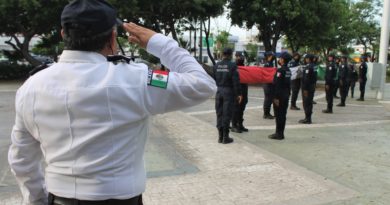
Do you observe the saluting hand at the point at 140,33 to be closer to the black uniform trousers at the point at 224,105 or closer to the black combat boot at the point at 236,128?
the black uniform trousers at the point at 224,105

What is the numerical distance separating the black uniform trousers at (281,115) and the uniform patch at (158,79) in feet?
23.3

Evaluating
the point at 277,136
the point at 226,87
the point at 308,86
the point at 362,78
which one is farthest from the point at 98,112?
the point at 362,78

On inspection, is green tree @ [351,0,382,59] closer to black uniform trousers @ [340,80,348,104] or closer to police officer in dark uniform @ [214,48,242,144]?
black uniform trousers @ [340,80,348,104]

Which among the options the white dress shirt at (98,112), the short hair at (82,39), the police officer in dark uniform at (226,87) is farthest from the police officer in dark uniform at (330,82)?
the short hair at (82,39)

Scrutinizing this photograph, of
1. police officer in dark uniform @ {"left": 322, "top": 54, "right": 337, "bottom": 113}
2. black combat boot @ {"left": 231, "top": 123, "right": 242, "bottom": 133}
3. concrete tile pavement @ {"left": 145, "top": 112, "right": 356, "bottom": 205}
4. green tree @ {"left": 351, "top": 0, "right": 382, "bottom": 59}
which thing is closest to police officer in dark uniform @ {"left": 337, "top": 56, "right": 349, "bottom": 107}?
police officer in dark uniform @ {"left": 322, "top": 54, "right": 337, "bottom": 113}

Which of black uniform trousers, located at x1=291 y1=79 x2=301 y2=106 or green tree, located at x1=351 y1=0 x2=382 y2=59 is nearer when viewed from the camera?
→ black uniform trousers, located at x1=291 y1=79 x2=301 y2=106

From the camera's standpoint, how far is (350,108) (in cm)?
1448

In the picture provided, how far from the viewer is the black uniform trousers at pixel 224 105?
8.28 m

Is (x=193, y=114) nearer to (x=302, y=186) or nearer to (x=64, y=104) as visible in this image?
(x=302, y=186)

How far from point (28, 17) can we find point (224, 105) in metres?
16.3

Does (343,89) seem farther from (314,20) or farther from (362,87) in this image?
(314,20)

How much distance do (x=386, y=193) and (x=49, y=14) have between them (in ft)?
61.1

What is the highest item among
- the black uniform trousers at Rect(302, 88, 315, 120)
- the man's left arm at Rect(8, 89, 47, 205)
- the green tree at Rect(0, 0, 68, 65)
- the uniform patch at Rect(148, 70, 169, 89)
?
the green tree at Rect(0, 0, 68, 65)

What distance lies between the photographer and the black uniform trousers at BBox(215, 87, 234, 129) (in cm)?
828
